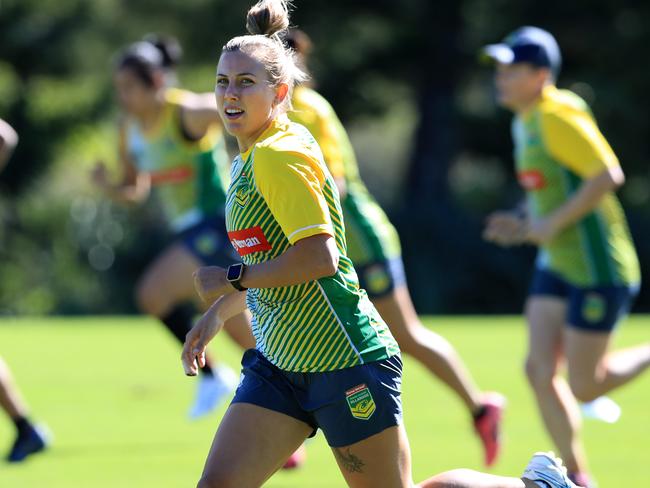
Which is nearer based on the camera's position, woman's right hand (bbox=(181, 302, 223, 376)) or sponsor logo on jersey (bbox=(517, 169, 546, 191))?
woman's right hand (bbox=(181, 302, 223, 376))

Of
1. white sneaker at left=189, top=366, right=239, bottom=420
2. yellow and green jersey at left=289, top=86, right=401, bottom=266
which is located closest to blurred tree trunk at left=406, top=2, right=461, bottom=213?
white sneaker at left=189, top=366, right=239, bottom=420

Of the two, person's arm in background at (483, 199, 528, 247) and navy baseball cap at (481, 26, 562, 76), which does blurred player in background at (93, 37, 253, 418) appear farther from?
person's arm in background at (483, 199, 528, 247)

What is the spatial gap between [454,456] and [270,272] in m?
3.97

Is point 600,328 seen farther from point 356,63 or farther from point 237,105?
point 356,63

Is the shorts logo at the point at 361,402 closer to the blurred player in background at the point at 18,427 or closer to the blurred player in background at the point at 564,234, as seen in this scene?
the blurred player in background at the point at 564,234

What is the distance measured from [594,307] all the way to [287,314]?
10.1ft

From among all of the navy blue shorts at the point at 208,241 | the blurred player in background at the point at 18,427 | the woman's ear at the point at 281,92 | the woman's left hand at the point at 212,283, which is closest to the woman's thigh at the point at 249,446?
the woman's left hand at the point at 212,283

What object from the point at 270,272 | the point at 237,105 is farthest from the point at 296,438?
the point at 237,105

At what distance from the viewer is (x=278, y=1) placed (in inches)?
199

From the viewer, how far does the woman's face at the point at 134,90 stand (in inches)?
361

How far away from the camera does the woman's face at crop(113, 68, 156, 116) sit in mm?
9172

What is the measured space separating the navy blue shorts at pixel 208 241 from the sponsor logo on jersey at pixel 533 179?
2257 mm

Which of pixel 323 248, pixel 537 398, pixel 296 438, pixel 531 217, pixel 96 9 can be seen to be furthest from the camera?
pixel 96 9

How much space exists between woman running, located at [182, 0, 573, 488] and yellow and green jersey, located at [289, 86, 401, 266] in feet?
8.93
